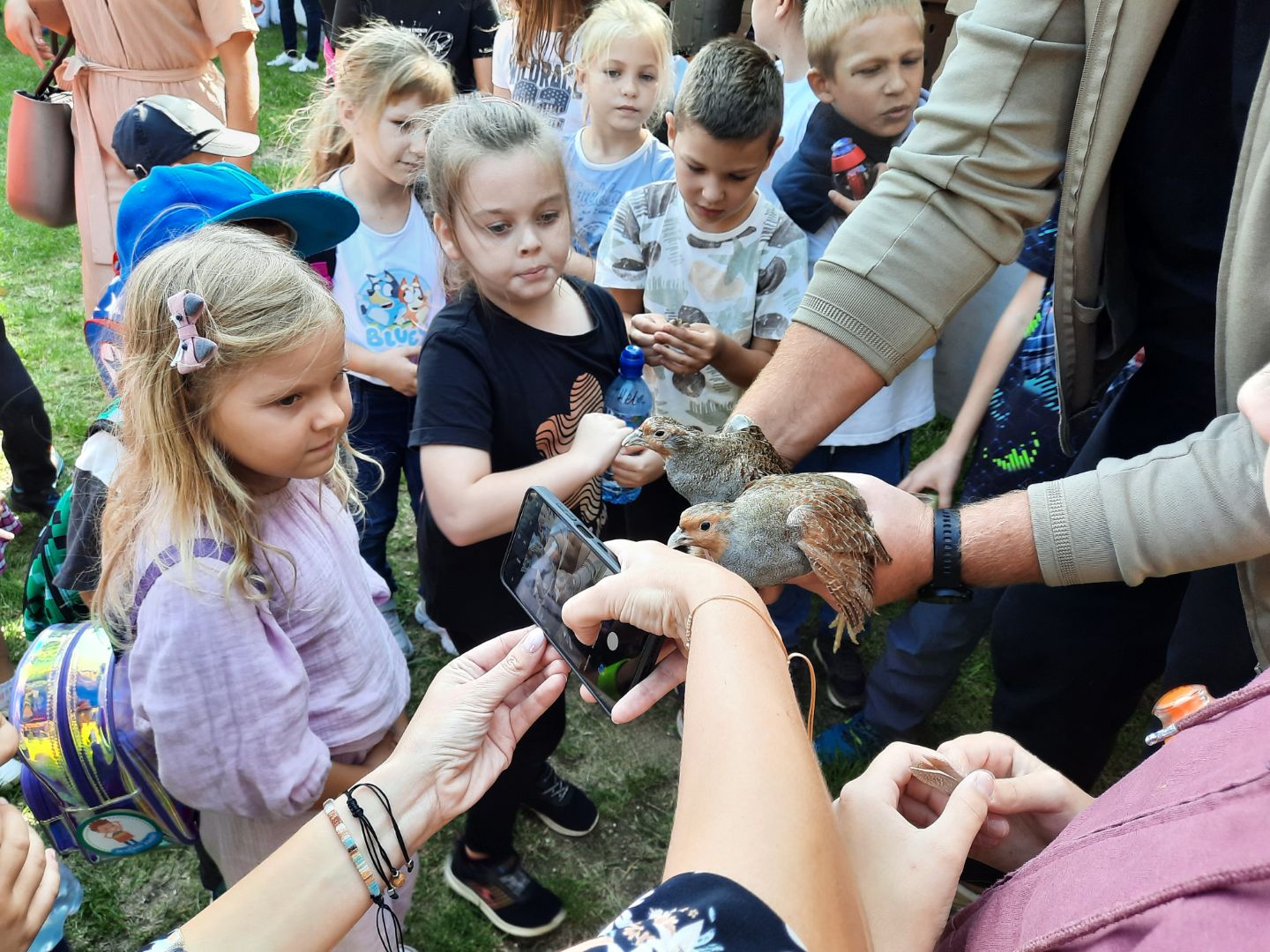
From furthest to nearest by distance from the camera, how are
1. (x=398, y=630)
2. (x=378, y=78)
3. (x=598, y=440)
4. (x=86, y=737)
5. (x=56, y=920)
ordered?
(x=398, y=630) → (x=378, y=78) → (x=598, y=440) → (x=56, y=920) → (x=86, y=737)

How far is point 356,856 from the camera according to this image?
1.49m

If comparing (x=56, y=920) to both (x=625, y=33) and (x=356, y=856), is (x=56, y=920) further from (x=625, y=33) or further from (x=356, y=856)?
(x=625, y=33)

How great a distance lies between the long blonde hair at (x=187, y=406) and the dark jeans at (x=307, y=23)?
11031mm

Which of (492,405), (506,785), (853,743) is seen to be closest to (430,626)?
(506,785)

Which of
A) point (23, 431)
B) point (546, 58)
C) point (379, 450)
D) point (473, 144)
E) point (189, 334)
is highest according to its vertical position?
point (546, 58)

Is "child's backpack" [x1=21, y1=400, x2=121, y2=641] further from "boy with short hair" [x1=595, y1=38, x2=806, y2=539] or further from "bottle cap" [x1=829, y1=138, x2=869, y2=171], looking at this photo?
"bottle cap" [x1=829, y1=138, x2=869, y2=171]

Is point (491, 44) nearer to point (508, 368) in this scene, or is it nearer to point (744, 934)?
point (508, 368)

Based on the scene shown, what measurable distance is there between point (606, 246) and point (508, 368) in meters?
1.08

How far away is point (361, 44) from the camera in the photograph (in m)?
3.35

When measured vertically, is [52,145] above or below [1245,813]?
below

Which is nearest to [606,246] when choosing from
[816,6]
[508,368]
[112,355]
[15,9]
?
[508,368]

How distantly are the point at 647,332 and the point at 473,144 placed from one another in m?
0.75

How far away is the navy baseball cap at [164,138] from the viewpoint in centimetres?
319

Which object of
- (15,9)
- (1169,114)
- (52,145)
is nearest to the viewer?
(1169,114)
